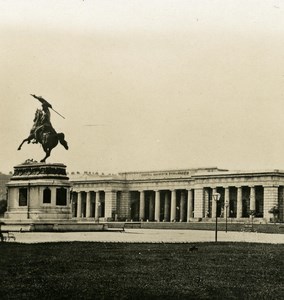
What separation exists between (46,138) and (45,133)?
1.64ft

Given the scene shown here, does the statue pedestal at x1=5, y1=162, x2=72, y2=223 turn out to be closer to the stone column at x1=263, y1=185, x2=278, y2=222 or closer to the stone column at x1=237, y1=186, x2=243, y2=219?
the stone column at x1=263, y1=185, x2=278, y2=222

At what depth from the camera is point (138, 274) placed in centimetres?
1903

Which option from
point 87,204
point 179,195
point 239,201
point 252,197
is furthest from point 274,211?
point 87,204

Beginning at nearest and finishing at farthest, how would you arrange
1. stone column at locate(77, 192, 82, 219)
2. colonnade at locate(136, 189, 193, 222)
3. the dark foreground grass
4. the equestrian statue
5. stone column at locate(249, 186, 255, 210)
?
the dark foreground grass, the equestrian statue, stone column at locate(249, 186, 255, 210), colonnade at locate(136, 189, 193, 222), stone column at locate(77, 192, 82, 219)

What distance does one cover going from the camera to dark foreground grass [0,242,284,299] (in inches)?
612

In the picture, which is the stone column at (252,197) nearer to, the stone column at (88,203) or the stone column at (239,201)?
the stone column at (239,201)

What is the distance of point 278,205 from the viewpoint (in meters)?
118

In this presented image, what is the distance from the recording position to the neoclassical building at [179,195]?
118062 millimetres

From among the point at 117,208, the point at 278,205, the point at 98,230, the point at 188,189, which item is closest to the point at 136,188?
the point at 117,208

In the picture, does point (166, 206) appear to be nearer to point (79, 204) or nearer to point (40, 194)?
point (79, 204)

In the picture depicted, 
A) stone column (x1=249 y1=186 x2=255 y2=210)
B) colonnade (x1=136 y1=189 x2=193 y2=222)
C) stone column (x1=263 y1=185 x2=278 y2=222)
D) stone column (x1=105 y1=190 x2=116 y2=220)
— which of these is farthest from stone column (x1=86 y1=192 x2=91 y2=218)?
stone column (x1=263 y1=185 x2=278 y2=222)

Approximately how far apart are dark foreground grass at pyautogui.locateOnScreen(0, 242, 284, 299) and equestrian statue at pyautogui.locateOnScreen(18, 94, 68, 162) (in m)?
30.7

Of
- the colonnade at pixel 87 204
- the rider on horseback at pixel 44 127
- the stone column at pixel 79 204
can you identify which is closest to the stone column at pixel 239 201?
the colonnade at pixel 87 204

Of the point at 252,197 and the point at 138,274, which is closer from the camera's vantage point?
the point at 138,274
